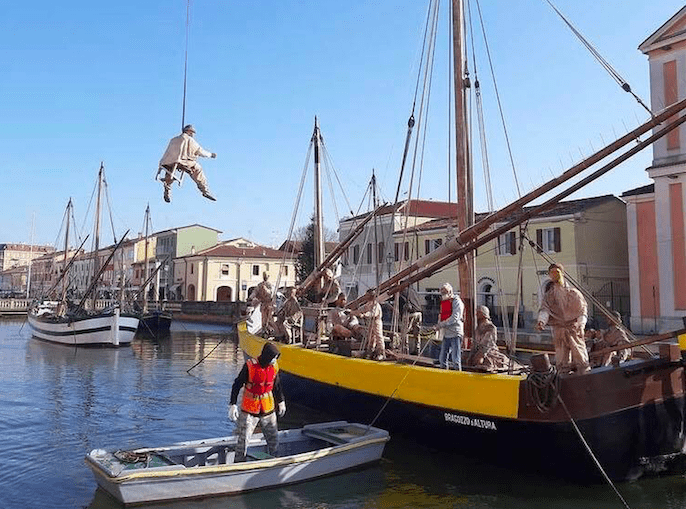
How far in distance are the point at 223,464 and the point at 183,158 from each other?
425cm

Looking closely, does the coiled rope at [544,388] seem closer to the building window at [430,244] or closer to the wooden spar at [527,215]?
the wooden spar at [527,215]

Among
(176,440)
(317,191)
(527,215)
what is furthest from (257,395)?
(317,191)

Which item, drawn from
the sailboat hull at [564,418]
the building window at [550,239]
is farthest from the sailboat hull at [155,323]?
the sailboat hull at [564,418]

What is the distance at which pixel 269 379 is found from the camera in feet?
30.3

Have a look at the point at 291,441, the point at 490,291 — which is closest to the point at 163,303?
the point at 490,291

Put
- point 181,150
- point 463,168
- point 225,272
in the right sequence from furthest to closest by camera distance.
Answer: point 225,272 < point 463,168 < point 181,150

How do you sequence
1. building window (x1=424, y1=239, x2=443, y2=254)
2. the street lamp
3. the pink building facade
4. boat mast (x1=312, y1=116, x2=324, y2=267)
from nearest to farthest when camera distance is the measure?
boat mast (x1=312, y1=116, x2=324, y2=267) < the pink building facade < building window (x1=424, y1=239, x2=443, y2=254) < the street lamp

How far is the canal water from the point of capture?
344 inches

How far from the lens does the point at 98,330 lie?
115 feet

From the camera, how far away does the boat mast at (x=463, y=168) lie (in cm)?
1289

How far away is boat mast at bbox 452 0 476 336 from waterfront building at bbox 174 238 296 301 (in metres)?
56.5

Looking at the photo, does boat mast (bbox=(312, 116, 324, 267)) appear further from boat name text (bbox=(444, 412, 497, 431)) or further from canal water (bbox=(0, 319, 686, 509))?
boat name text (bbox=(444, 412, 497, 431))

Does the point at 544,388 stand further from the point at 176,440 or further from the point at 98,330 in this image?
the point at 98,330

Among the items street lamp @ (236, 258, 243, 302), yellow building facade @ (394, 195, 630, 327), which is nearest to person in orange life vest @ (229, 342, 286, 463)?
yellow building facade @ (394, 195, 630, 327)
